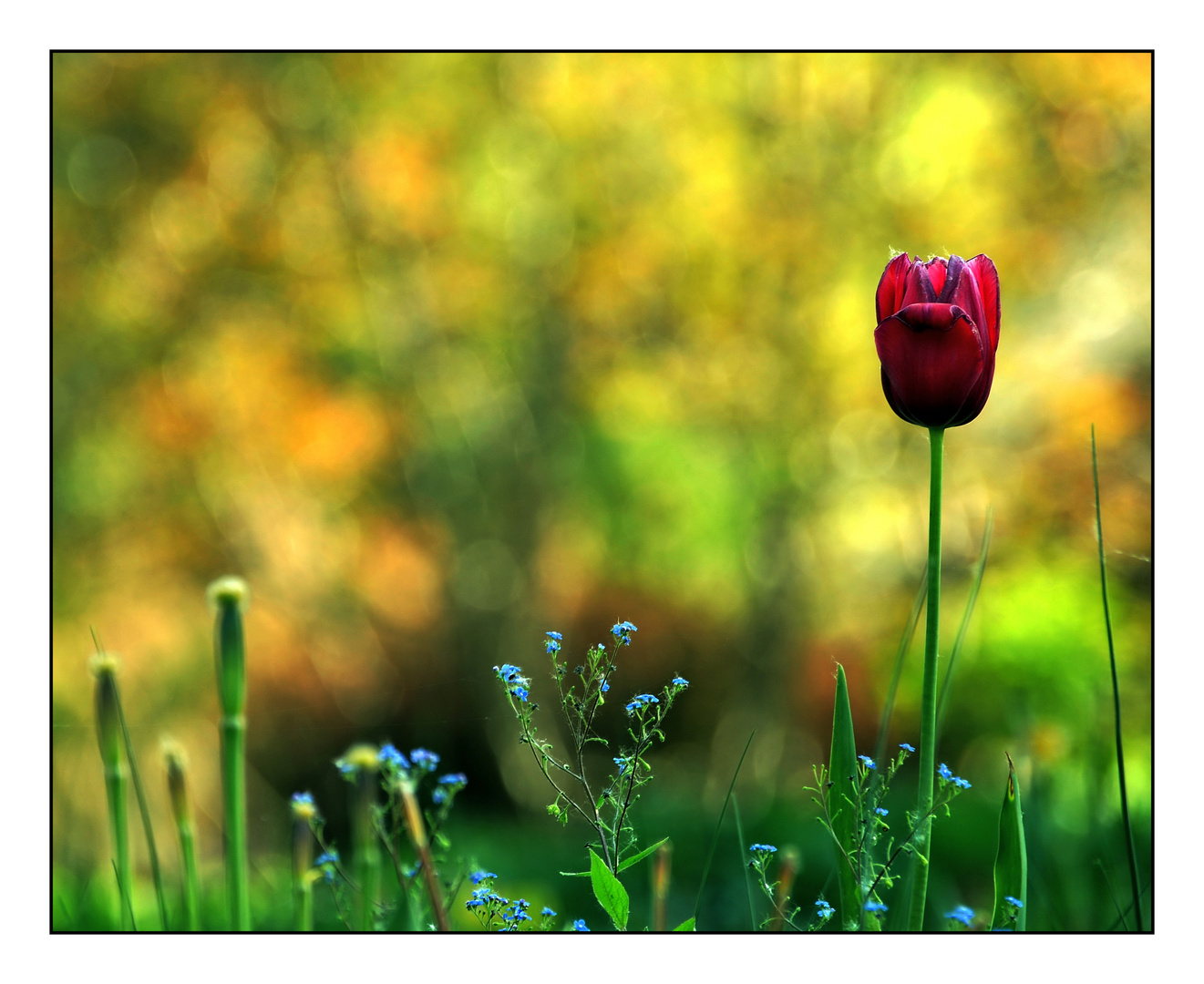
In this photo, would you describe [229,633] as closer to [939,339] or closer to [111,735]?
[111,735]

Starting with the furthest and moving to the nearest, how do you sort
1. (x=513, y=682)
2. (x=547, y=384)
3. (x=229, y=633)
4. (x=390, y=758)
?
(x=547, y=384) < (x=513, y=682) < (x=390, y=758) < (x=229, y=633)

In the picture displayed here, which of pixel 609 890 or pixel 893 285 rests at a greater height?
pixel 893 285

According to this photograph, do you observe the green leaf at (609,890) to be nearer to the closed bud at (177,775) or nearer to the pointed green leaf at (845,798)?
the pointed green leaf at (845,798)

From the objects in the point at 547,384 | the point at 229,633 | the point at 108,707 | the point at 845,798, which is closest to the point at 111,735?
the point at 108,707

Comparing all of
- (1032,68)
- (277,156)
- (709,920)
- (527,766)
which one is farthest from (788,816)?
(277,156)

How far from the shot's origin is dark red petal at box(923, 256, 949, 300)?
0.73 metres

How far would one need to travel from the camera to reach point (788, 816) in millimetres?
2494

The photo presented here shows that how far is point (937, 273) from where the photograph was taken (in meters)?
0.73

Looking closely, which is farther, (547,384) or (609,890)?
(547,384)

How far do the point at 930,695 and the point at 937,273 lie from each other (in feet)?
1.05

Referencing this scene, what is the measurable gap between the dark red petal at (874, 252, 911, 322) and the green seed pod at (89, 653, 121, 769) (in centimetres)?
59
